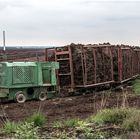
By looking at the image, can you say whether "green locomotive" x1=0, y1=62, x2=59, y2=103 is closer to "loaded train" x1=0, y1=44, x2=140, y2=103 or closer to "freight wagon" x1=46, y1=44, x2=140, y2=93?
"loaded train" x1=0, y1=44, x2=140, y2=103

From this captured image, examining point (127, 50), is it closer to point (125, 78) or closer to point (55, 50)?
point (125, 78)

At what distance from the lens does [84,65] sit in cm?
2095

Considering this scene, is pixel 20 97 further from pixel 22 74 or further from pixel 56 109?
pixel 56 109

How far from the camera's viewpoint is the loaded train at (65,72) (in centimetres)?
1804

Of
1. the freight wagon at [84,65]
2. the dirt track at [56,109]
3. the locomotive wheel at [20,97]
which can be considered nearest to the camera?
the dirt track at [56,109]

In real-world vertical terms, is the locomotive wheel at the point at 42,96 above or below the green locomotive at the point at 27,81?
below

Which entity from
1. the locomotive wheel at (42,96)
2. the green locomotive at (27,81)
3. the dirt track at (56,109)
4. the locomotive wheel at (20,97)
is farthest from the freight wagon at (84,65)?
the dirt track at (56,109)

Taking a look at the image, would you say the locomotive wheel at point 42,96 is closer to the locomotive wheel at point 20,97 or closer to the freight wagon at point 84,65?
the locomotive wheel at point 20,97

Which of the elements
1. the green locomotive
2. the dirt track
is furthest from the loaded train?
the dirt track

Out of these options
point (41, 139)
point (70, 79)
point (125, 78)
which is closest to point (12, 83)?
point (70, 79)

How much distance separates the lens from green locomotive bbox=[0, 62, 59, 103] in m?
17.9

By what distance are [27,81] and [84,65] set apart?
11.3ft

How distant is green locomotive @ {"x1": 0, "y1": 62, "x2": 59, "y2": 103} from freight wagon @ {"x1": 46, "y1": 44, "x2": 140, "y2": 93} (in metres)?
1.51

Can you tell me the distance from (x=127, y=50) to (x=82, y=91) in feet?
19.2
